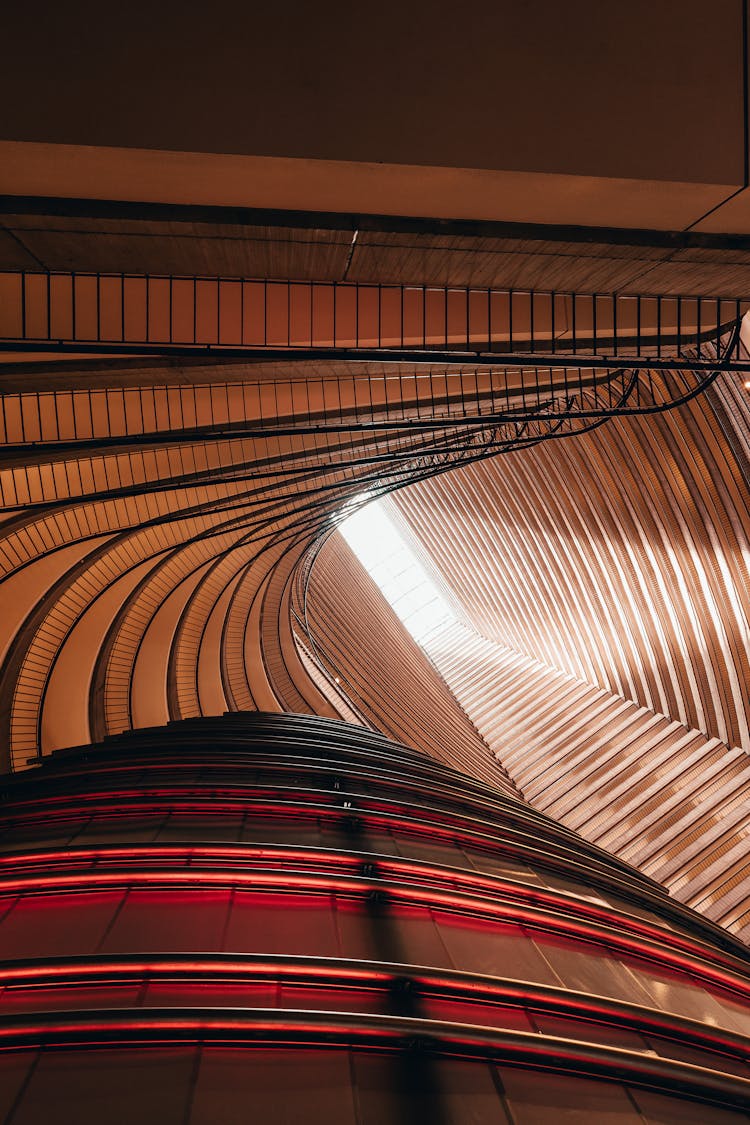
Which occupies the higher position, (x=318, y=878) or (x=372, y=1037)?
(x=318, y=878)

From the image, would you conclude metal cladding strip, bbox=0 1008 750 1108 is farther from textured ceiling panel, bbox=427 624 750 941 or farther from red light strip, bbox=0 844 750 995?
textured ceiling panel, bbox=427 624 750 941

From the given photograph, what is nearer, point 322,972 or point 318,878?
point 322,972

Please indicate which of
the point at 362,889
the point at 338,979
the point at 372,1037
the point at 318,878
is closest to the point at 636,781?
the point at 362,889

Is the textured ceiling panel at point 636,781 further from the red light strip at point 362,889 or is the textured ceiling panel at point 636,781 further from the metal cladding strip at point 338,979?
the metal cladding strip at point 338,979

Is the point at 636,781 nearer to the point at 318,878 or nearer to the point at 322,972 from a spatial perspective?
the point at 318,878

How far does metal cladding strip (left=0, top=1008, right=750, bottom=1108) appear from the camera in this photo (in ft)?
9.75

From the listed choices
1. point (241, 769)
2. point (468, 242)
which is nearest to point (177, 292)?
point (468, 242)

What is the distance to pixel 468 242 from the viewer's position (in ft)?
14.5

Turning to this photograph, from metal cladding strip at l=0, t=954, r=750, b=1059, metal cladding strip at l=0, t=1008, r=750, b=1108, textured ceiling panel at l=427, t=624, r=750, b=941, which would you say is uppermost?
textured ceiling panel at l=427, t=624, r=750, b=941

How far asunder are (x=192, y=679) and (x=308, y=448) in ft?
23.0

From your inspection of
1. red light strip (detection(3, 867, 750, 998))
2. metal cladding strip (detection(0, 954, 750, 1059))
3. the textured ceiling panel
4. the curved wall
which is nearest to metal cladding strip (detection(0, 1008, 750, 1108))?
the curved wall

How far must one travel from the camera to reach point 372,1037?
3162 millimetres

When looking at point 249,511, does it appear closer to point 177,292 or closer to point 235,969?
point 177,292

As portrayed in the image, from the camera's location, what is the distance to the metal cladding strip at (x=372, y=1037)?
2973mm
